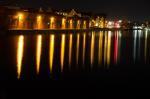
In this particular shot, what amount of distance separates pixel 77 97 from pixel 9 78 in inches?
111

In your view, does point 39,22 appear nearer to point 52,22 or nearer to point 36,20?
point 36,20

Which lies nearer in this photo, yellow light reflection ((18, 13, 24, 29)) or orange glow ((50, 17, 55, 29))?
yellow light reflection ((18, 13, 24, 29))

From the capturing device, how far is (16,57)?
15500 millimetres

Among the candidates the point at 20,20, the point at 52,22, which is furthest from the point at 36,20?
the point at 52,22

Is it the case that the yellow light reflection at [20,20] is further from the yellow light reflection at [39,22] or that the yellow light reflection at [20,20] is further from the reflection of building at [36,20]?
the yellow light reflection at [39,22]

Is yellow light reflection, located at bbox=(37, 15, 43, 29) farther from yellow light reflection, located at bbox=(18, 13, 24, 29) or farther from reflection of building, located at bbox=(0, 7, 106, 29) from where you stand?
yellow light reflection, located at bbox=(18, 13, 24, 29)

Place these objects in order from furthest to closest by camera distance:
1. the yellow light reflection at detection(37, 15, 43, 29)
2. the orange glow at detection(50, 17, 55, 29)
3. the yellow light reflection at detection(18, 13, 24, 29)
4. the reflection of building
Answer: the orange glow at detection(50, 17, 55, 29)
the yellow light reflection at detection(37, 15, 43, 29)
the yellow light reflection at detection(18, 13, 24, 29)
the reflection of building

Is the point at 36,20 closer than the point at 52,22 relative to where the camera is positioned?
Yes

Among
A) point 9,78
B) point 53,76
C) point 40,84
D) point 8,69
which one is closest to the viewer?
point 40,84

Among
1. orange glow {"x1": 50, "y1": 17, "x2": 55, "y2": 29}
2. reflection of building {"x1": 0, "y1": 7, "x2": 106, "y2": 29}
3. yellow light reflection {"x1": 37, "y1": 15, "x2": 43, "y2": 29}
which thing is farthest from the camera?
orange glow {"x1": 50, "y1": 17, "x2": 55, "y2": 29}

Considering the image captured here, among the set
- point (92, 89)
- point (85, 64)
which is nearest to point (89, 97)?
point (92, 89)

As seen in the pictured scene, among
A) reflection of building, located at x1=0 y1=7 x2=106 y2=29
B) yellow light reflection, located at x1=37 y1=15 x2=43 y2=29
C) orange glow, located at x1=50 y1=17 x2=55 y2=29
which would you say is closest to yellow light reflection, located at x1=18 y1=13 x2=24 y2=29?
reflection of building, located at x1=0 y1=7 x2=106 y2=29

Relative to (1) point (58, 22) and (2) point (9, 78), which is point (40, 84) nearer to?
(2) point (9, 78)

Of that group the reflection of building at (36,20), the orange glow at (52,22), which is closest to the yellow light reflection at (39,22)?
the reflection of building at (36,20)
